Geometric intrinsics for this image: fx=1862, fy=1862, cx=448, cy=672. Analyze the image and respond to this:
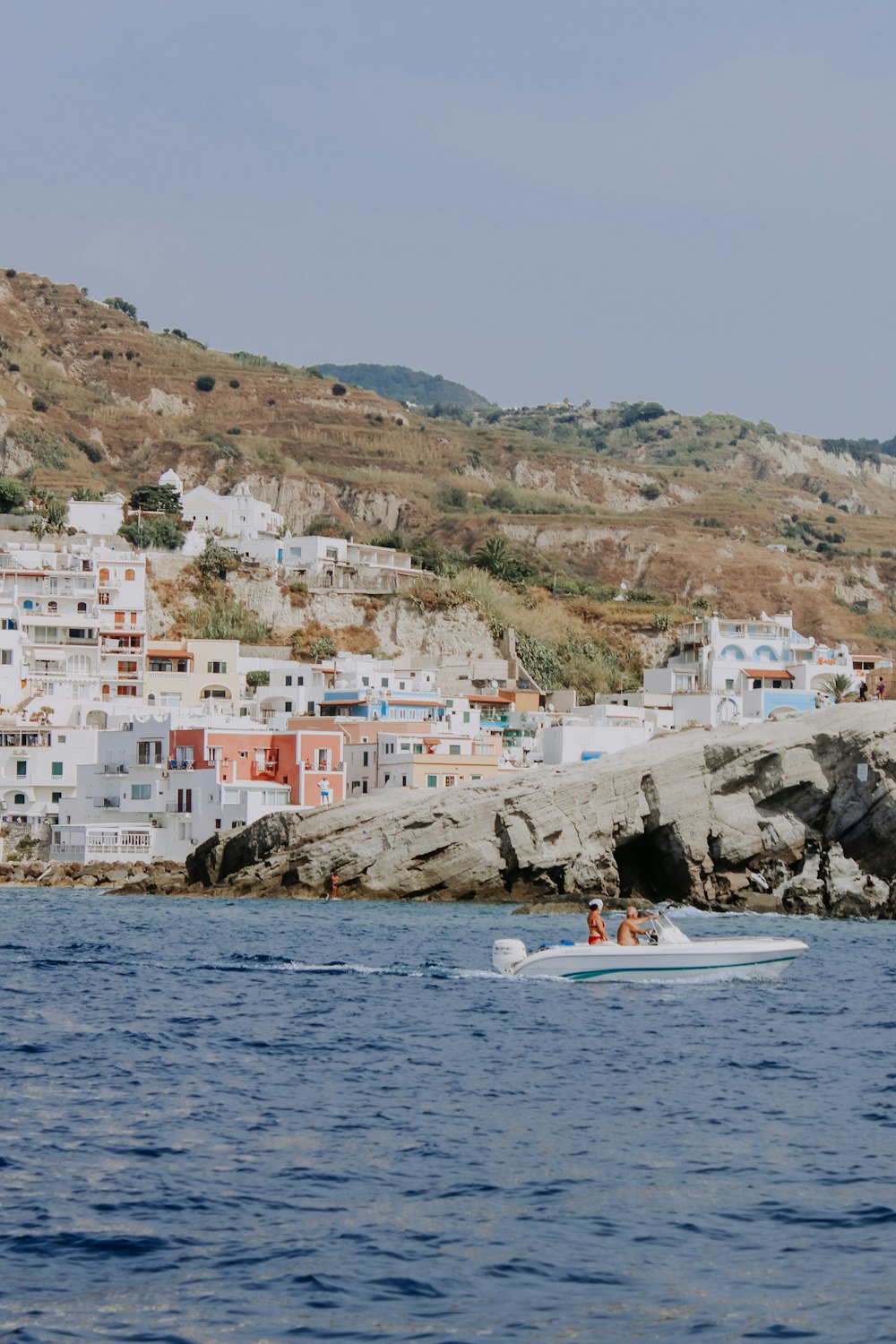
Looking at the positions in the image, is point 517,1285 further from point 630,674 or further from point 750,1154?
point 630,674

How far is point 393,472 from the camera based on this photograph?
164125 millimetres

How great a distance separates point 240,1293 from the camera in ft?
46.8

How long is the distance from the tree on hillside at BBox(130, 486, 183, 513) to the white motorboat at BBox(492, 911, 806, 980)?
80.6m

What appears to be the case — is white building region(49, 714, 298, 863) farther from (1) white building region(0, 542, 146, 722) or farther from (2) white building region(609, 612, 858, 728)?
(2) white building region(609, 612, 858, 728)

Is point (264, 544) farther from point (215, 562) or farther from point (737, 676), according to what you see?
point (737, 676)

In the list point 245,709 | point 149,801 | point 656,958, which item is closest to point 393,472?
point 245,709

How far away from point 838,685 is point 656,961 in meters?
52.8

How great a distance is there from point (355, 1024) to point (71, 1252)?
1408 centimetres

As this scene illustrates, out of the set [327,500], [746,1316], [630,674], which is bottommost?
[746,1316]

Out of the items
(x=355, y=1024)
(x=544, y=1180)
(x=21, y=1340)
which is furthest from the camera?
(x=355, y=1024)

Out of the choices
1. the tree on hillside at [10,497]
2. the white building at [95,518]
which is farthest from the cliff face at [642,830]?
the tree on hillside at [10,497]

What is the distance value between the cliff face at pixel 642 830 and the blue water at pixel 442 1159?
25.3m

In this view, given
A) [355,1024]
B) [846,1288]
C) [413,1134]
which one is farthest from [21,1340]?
[355,1024]

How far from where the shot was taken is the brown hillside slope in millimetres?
140875
